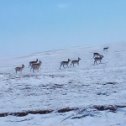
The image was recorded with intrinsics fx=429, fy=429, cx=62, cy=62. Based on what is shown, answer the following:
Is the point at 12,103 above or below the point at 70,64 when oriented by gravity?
below

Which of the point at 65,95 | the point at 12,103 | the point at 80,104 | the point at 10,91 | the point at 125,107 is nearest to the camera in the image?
the point at 125,107

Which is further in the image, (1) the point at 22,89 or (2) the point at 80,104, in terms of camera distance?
(1) the point at 22,89

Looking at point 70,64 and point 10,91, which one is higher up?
point 70,64

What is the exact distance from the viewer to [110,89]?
65.3 ft

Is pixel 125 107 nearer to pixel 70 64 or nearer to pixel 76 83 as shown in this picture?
pixel 76 83

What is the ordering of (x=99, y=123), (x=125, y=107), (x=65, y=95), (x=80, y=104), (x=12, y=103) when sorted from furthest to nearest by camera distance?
1. (x=65, y=95)
2. (x=12, y=103)
3. (x=80, y=104)
4. (x=125, y=107)
5. (x=99, y=123)

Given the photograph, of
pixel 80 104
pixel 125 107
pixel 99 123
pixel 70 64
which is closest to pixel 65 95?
pixel 80 104

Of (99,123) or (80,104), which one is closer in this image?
(99,123)

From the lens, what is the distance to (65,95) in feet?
61.8

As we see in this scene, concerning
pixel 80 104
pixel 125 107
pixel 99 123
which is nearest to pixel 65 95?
pixel 80 104

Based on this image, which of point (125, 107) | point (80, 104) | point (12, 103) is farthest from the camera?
point (12, 103)

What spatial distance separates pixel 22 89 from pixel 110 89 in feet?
14.9

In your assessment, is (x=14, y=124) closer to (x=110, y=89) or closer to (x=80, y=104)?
(x=80, y=104)

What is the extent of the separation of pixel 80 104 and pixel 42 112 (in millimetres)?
1717
